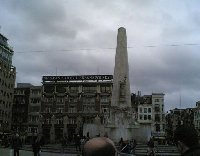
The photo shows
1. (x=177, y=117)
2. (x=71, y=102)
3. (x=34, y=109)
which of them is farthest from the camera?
(x=177, y=117)

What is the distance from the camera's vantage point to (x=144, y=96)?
114750 mm

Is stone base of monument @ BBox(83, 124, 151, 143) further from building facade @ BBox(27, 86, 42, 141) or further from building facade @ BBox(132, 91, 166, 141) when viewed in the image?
building facade @ BBox(132, 91, 166, 141)

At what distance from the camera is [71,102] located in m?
90.7

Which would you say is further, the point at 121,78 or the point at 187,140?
the point at 121,78

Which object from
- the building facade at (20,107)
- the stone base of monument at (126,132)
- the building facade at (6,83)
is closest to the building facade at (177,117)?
the building facade at (20,107)

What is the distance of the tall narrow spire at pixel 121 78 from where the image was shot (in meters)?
39.8

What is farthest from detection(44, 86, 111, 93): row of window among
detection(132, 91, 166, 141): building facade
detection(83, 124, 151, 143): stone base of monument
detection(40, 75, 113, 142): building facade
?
detection(83, 124, 151, 143): stone base of monument

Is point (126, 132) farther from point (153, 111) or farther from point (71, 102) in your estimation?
point (153, 111)

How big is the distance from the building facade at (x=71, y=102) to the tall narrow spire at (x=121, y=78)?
1839 inches

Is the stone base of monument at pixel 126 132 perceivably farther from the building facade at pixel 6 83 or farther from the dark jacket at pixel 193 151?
the building facade at pixel 6 83

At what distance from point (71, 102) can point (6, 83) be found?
15918 millimetres

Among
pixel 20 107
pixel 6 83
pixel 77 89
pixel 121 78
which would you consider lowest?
pixel 20 107

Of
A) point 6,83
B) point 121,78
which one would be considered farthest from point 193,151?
point 6,83

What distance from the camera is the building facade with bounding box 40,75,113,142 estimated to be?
87.6 metres
